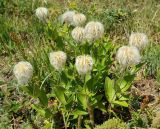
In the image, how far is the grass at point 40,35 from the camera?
124 inches

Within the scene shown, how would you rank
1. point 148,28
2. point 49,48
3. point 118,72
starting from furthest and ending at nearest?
point 148,28 < point 49,48 < point 118,72

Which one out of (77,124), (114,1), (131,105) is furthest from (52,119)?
(114,1)

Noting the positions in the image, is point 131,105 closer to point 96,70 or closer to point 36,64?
point 96,70

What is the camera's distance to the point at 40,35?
3.99m

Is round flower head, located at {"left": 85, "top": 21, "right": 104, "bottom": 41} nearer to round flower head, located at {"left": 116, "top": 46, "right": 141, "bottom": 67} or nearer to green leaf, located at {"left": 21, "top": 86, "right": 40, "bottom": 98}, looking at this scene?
round flower head, located at {"left": 116, "top": 46, "right": 141, "bottom": 67}

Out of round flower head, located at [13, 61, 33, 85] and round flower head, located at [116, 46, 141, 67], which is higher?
round flower head, located at [116, 46, 141, 67]

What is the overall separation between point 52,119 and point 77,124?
20 cm

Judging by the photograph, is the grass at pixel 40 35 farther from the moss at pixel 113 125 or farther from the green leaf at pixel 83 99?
the green leaf at pixel 83 99

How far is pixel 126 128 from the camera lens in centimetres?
265

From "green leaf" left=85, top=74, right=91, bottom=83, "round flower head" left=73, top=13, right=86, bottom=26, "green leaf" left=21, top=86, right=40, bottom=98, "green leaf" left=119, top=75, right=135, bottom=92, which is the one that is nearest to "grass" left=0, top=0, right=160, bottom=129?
"green leaf" left=21, top=86, right=40, bottom=98

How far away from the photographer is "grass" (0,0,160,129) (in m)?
3.14

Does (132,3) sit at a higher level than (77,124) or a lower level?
higher

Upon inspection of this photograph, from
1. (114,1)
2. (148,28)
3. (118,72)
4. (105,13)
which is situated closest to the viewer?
(118,72)

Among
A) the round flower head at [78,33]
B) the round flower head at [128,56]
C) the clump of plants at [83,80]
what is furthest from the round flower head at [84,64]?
the round flower head at [78,33]
